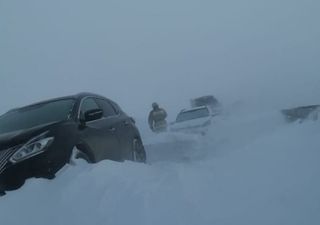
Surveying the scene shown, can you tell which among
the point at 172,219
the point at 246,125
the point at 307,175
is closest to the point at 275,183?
the point at 307,175

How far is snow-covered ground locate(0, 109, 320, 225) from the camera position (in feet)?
14.3

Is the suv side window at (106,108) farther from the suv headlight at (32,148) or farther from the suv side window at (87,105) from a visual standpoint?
the suv headlight at (32,148)

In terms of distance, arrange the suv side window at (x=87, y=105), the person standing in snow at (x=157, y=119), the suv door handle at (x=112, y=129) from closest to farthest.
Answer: the suv side window at (x=87, y=105) → the suv door handle at (x=112, y=129) → the person standing in snow at (x=157, y=119)

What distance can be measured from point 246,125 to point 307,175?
378 inches

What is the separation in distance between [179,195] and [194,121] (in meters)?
A: 11.8

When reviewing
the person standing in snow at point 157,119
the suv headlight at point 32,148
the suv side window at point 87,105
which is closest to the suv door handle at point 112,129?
the suv side window at point 87,105

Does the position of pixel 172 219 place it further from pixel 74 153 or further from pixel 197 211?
pixel 74 153

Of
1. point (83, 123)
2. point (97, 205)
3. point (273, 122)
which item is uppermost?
point (83, 123)

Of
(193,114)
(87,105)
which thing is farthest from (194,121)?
(87,105)

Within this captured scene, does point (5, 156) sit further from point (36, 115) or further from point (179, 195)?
point (179, 195)

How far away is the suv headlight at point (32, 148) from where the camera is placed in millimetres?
5418

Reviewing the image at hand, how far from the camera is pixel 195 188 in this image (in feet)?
17.0

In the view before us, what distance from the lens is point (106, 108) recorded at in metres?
8.25

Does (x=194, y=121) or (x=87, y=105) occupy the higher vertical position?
(x=87, y=105)
